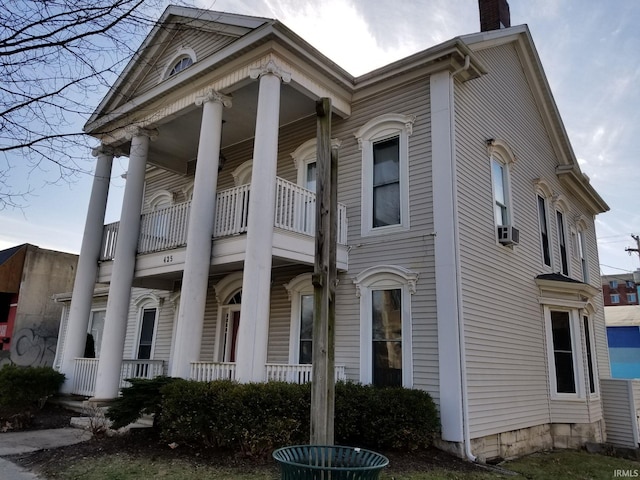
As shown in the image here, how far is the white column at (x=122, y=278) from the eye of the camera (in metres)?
10.4

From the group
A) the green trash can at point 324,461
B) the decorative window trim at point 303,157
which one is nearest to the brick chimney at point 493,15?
the decorative window trim at point 303,157

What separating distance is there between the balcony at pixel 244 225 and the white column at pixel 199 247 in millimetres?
268

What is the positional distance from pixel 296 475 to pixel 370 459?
55 centimetres

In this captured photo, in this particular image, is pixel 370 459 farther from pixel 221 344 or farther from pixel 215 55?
pixel 221 344

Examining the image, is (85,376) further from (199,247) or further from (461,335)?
(461,335)

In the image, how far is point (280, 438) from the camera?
689 centimetres

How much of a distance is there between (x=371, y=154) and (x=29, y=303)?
18.0 m

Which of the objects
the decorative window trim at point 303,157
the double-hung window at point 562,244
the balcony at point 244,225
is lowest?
the balcony at point 244,225

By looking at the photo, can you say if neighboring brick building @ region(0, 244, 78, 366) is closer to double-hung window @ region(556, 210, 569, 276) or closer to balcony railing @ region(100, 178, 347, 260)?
balcony railing @ region(100, 178, 347, 260)

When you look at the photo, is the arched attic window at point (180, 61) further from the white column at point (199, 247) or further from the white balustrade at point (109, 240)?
the white balustrade at point (109, 240)

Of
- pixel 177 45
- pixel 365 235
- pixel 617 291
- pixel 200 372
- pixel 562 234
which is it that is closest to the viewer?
pixel 200 372

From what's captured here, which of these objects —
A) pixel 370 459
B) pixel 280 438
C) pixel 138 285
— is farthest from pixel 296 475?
pixel 138 285

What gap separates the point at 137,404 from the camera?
7.68 meters

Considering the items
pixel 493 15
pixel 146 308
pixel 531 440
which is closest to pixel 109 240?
pixel 146 308
